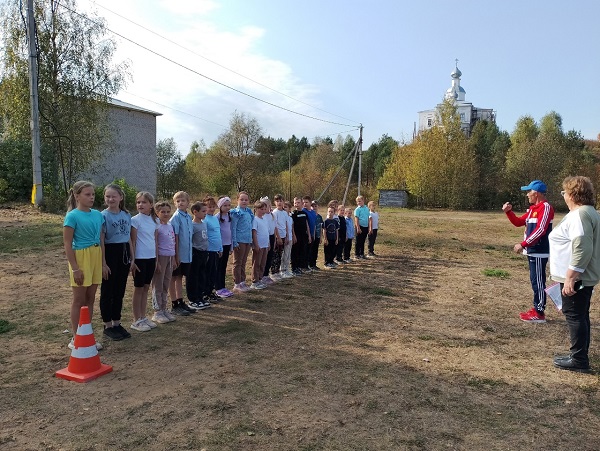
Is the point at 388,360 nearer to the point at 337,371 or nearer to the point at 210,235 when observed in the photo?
the point at 337,371

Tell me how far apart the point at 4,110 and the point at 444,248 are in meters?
21.6

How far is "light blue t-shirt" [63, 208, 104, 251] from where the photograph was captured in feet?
15.1

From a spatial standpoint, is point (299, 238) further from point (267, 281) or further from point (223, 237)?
point (223, 237)

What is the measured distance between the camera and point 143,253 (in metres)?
5.46

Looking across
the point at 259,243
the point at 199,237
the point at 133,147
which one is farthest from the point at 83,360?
the point at 133,147

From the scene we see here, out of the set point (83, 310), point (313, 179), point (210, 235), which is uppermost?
point (313, 179)

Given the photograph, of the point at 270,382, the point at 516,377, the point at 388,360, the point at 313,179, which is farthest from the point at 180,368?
the point at 313,179

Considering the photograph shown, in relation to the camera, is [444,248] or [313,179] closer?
[444,248]

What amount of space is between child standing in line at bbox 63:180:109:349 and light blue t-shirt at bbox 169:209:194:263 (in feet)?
4.51

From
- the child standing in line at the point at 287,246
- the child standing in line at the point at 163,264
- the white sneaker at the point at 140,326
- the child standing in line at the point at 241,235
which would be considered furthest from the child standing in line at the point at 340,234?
the white sneaker at the point at 140,326

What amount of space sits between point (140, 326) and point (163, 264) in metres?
0.85

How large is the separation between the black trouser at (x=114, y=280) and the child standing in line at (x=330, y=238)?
6066 mm

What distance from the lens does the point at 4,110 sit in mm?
21484

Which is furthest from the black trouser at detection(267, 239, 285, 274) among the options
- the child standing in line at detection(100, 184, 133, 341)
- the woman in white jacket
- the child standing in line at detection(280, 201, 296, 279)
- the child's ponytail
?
the woman in white jacket
